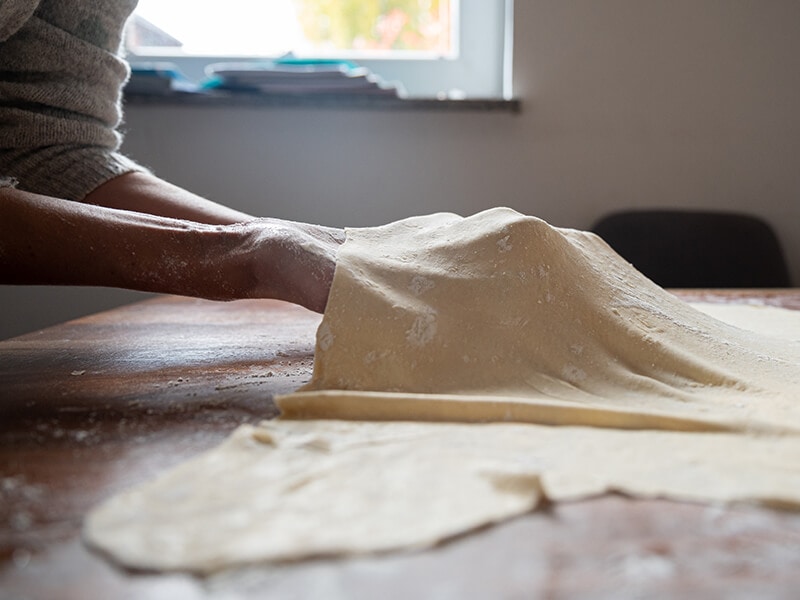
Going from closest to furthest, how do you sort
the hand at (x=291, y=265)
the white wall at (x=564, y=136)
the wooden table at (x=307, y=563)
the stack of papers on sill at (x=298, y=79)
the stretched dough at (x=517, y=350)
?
the wooden table at (x=307, y=563) → the stretched dough at (x=517, y=350) → the hand at (x=291, y=265) → the stack of papers on sill at (x=298, y=79) → the white wall at (x=564, y=136)

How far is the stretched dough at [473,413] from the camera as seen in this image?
39 cm

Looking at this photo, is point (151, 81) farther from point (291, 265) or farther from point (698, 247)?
point (698, 247)

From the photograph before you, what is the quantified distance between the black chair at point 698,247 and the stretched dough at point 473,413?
1016 millimetres

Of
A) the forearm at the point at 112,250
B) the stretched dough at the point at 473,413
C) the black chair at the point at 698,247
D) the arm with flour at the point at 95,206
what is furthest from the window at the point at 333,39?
the forearm at the point at 112,250

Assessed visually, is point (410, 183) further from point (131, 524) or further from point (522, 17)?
point (131, 524)

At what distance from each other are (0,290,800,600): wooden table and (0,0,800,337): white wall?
4.09 ft

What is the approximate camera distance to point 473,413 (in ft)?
1.79

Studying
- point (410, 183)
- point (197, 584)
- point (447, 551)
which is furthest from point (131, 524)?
point (410, 183)

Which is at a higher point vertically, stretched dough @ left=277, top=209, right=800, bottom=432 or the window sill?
the window sill

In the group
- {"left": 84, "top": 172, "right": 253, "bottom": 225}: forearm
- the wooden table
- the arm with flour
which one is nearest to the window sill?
the arm with flour

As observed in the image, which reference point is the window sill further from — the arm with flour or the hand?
the hand

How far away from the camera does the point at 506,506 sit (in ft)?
1.31

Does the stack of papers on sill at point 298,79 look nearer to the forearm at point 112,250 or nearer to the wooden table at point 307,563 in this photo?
the forearm at point 112,250

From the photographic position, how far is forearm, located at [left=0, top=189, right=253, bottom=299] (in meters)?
0.70
